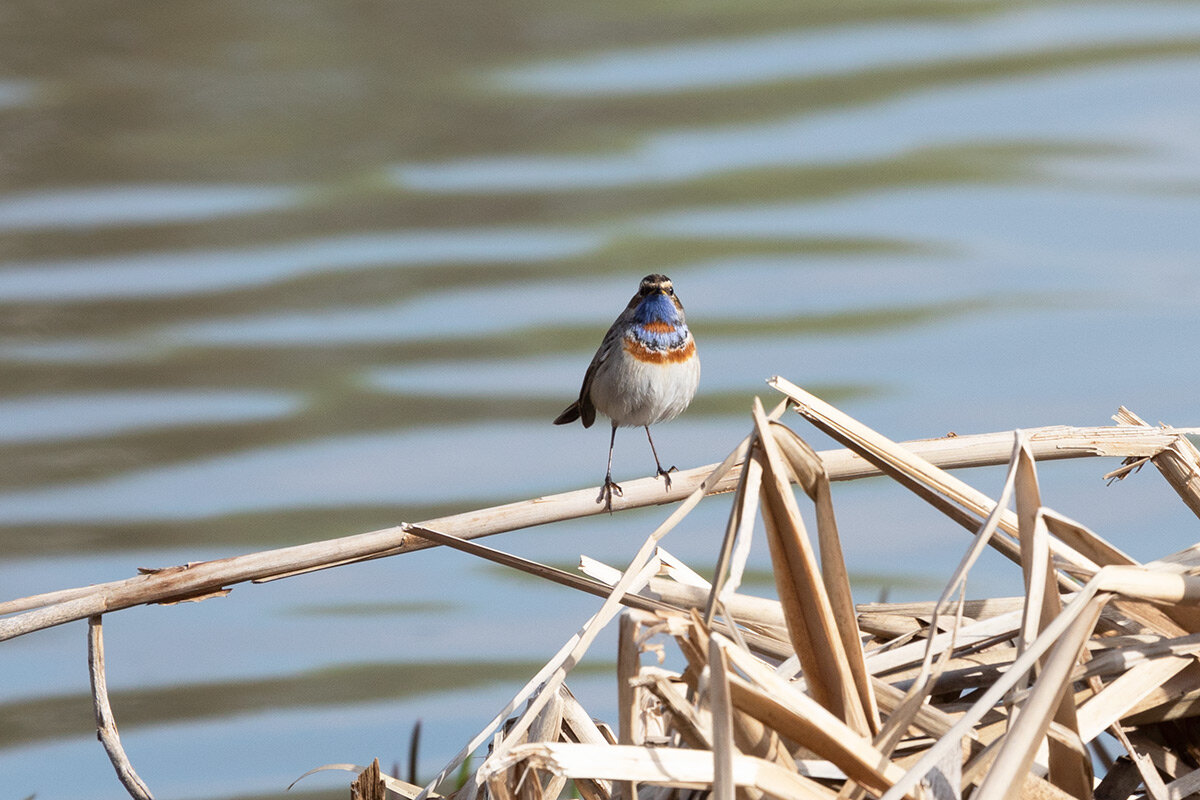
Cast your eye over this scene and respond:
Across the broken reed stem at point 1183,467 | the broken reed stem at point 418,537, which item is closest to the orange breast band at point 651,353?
the broken reed stem at point 418,537

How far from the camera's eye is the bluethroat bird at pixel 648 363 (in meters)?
5.31

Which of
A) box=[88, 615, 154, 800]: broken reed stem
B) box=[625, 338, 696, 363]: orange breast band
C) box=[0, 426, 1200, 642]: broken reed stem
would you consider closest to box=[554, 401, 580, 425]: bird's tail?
box=[625, 338, 696, 363]: orange breast band

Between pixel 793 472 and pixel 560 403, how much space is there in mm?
8190

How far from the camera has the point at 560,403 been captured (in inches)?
420

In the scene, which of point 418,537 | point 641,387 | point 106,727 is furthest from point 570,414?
point 106,727

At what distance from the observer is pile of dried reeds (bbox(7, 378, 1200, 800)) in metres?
2.12

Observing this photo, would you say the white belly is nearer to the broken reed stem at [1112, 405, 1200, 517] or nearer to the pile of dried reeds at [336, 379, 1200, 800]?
the pile of dried reeds at [336, 379, 1200, 800]

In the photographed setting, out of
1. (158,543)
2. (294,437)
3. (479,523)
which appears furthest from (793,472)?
(294,437)

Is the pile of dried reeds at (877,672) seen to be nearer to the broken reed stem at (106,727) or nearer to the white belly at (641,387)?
the broken reed stem at (106,727)

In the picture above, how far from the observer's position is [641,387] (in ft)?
17.4

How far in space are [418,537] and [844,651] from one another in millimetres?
930

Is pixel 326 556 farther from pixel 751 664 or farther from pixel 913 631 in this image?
pixel 913 631

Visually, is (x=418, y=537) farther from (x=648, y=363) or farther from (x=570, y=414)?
(x=570, y=414)

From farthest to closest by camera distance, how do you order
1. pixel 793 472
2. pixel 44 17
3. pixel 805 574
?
pixel 44 17
pixel 793 472
pixel 805 574
